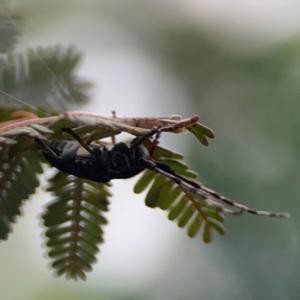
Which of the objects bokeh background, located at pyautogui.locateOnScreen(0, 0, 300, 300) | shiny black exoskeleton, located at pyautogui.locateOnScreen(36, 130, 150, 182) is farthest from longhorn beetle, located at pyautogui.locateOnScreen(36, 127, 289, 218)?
bokeh background, located at pyautogui.locateOnScreen(0, 0, 300, 300)

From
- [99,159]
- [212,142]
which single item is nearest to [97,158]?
[99,159]

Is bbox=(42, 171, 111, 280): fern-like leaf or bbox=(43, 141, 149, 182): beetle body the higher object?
bbox=(43, 141, 149, 182): beetle body

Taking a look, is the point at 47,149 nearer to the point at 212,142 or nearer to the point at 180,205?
the point at 180,205

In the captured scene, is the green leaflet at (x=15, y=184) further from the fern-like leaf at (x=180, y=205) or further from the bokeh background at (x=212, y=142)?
the bokeh background at (x=212, y=142)

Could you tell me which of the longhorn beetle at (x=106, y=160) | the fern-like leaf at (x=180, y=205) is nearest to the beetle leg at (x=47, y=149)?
the longhorn beetle at (x=106, y=160)

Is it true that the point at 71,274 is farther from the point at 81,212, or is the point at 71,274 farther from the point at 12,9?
the point at 12,9

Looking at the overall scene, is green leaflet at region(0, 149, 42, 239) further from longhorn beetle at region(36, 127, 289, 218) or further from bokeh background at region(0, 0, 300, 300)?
bokeh background at region(0, 0, 300, 300)

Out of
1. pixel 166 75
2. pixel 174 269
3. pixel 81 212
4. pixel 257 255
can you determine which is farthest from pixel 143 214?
pixel 81 212
